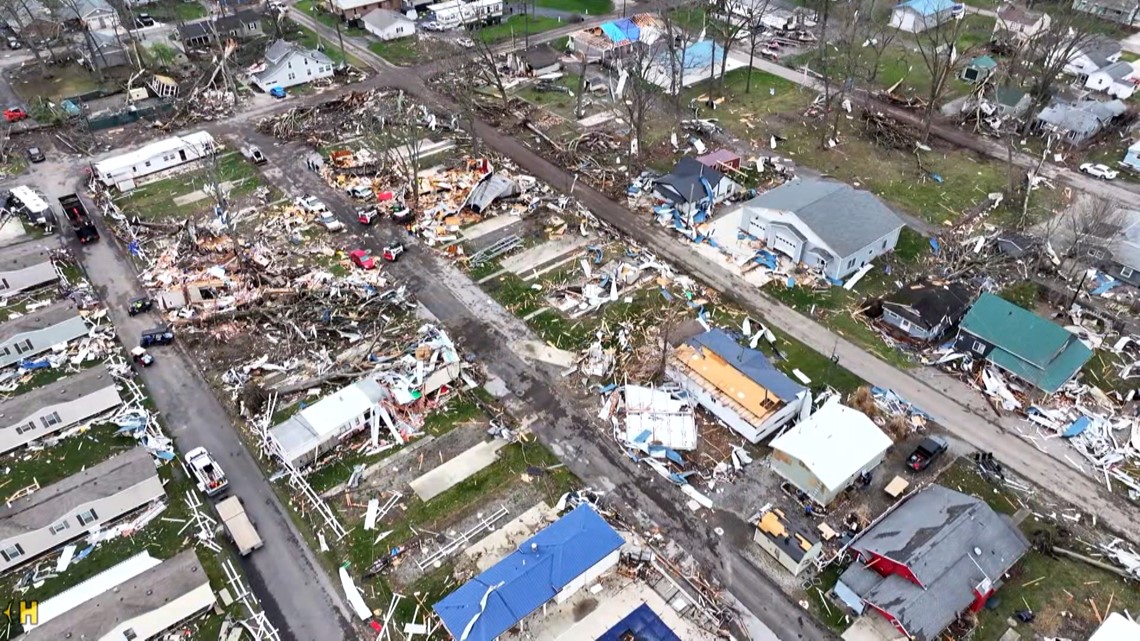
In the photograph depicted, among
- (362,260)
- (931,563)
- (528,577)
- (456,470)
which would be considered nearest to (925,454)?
(931,563)

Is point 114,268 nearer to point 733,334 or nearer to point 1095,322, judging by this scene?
point 733,334

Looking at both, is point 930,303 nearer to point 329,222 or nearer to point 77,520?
point 329,222

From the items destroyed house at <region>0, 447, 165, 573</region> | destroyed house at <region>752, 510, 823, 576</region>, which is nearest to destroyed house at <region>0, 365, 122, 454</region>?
destroyed house at <region>0, 447, 165, 573</region>

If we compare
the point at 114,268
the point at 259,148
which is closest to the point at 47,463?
the point at 114,268

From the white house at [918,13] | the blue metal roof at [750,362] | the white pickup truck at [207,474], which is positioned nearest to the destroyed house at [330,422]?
the white pickup truck at [207,474]

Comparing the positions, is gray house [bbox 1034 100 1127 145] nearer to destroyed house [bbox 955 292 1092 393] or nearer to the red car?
destroyed house [bbox 955 292 1092 393]

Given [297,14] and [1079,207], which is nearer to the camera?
[1079,207]
